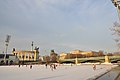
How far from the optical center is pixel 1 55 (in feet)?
485

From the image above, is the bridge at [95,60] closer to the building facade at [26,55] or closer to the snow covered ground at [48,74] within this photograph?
the building facade at [26,55]

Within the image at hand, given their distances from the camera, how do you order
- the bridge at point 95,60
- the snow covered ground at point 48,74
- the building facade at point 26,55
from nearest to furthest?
the snow covered ground at point 48,74 < the bridge at point 95,60 < the building facade at point 26,55

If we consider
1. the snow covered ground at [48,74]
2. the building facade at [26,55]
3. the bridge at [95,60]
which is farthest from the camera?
the building facade at [26,55]

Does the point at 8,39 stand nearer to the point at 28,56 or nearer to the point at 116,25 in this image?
the point at 28,56

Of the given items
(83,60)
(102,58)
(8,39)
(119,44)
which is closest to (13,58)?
(8,39)

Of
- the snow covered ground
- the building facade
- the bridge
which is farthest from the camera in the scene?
the building facade

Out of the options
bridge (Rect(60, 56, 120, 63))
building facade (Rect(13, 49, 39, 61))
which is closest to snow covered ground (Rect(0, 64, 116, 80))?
bridge (Rect(60, 56, 120, 63))

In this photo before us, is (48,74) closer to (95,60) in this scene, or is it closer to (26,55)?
(95,60)

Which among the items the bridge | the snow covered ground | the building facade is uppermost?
the building facade

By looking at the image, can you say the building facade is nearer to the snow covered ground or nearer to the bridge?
the bridge

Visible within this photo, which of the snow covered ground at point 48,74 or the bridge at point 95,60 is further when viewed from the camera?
the bridge at point 95,60

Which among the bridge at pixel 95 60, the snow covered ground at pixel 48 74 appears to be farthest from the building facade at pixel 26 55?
the snow covered ground at pixel 48 74

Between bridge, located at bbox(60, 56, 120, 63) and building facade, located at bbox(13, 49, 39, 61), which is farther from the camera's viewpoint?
building facade, located at bbox(13, 49, 39, 61)

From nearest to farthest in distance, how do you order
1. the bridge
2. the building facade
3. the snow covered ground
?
the snow covered ground, the bridge, the building facade
